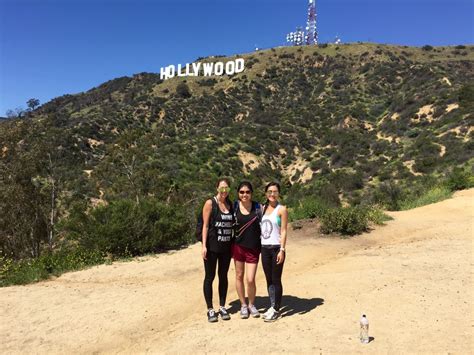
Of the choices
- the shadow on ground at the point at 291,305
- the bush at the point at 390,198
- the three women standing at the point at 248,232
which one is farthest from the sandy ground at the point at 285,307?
the bush at the point at 390,198

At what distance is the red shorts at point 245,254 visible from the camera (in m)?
5.58

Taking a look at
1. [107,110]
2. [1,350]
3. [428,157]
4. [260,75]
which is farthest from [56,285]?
[260,75]

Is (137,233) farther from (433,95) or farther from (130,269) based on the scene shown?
(433,95)

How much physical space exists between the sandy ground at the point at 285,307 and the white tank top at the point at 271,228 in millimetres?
1143

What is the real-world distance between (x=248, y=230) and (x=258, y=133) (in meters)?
42.9

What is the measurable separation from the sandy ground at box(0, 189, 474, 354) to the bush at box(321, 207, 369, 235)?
150 cm

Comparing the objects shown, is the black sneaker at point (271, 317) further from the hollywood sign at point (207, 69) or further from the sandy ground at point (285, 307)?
the hollywood sign at point (207, 69)

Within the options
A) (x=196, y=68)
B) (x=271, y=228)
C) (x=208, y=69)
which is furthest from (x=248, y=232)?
(x=196, y=68)

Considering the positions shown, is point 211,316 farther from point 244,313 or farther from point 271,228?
point 271,228

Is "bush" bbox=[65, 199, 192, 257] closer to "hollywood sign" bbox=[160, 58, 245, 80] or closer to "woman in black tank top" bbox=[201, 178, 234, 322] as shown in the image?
"woman in black tank top" bbox=[201, 178, 234, 322]

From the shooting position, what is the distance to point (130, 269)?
922 cm

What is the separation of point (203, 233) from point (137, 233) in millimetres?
5684

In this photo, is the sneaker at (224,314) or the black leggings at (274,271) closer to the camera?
the black leggings at (274,271)

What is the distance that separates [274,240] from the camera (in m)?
5.49
